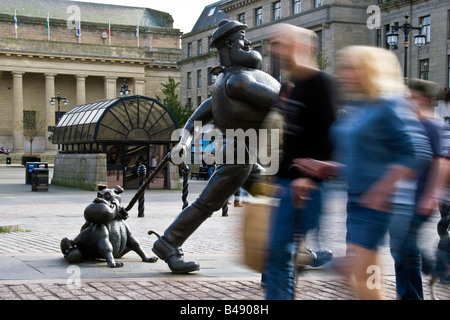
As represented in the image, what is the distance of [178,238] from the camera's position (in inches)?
261

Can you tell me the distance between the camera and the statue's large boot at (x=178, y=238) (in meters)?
6.56

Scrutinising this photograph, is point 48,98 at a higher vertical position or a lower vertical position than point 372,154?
higher

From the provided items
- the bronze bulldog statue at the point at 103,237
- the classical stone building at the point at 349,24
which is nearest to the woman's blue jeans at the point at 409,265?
the bronze bulldog statue at the point at 103,237

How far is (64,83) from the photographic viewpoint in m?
81.2

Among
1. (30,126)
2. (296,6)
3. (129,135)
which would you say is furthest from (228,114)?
(30,126)

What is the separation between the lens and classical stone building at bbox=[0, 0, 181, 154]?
76438mm

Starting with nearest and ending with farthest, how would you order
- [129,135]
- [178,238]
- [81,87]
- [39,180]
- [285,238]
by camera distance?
[285,238] → [178,238] → [39,180] → [129,135] → [81,87]

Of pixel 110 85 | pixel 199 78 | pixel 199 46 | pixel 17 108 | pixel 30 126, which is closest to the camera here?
pixel 30 126

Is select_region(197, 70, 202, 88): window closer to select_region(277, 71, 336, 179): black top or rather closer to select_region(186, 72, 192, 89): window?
select_region(186, 72, 192, 89): window

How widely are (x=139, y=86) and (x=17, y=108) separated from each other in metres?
14.6

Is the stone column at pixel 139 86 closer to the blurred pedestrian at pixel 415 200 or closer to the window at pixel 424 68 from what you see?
the window at pixel 424 68

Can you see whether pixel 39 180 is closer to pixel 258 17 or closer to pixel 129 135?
pixel 129 135

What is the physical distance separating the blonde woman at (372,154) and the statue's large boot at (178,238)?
2.53 metres
